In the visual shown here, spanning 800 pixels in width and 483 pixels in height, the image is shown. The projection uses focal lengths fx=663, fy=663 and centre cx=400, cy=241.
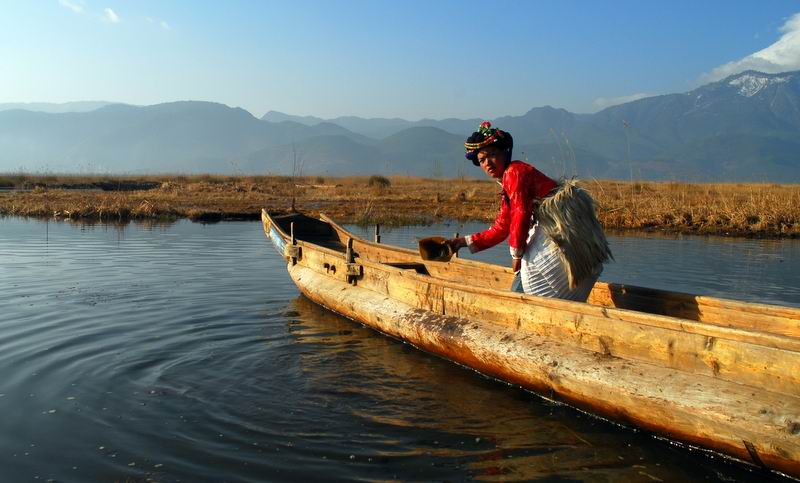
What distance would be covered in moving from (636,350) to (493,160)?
79.1 inches

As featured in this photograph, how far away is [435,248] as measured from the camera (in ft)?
20.2

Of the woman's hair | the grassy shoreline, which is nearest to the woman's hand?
the woman's hair

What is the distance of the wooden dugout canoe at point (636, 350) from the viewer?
383 cm

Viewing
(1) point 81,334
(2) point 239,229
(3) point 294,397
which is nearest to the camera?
(3) point 294,397

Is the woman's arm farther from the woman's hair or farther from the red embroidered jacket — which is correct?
the woman's hair

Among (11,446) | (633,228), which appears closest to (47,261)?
(11,446)

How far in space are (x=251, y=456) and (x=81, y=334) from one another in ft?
12.6

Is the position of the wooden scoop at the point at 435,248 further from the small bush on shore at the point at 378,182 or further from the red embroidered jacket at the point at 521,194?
the small bush on shore at the point at 378,182

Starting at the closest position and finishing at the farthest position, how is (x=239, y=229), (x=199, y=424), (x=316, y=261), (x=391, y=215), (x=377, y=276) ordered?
(x=199, y=424)
(x=377, y=276)
(x=316, y=261)
(x=239, y=229)
(x=391, y=215)

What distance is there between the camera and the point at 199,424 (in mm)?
4871

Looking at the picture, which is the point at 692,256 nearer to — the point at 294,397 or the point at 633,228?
the point at 633,228

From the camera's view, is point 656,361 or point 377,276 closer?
point 656,361

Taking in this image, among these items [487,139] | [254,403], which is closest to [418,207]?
[487,139]

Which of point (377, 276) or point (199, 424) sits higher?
point (377, 276)
